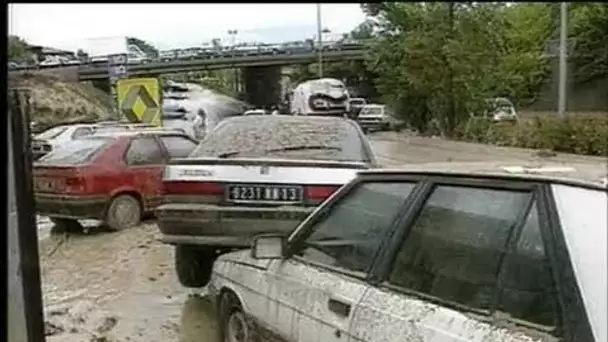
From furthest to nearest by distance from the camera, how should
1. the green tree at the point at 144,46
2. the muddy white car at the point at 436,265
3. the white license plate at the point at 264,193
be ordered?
the white license plate at the point at 264,193 → the green tree at the point at 144,46 → the muddy white car at the point at 436,265

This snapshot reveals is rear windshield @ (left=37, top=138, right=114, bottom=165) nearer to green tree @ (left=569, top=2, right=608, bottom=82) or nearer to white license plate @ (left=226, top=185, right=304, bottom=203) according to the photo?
white license plate @ (left=226, top=185, right=304, bottom=203)

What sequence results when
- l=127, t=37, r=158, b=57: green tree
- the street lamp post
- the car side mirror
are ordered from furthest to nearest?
the car side mirror < l=127, t=37, r=158, b=57: green tree < the street lamp post

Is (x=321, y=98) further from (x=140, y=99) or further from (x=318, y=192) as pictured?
(x=140, y=99)

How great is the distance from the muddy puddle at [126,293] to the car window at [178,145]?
0.18m

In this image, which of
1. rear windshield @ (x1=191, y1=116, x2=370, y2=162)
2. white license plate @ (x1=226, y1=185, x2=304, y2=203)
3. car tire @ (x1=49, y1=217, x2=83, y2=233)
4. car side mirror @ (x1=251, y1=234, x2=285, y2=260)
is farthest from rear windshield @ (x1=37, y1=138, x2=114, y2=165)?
car side mirror @ (x1=251, y1=234, x2=285, y2=260)

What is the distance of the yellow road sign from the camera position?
1.81 m

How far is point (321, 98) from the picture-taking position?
6.33 feet

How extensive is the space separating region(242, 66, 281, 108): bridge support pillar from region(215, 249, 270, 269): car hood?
1.10 ft

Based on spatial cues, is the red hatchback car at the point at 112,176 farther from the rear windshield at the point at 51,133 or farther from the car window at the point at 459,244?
the car window at the point at 459,244

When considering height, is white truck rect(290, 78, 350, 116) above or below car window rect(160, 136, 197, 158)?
above

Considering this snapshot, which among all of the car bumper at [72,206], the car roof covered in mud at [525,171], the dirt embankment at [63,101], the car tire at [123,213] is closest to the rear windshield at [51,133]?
the dirt embankment at [63,101]

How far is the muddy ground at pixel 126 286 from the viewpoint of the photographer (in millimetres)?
1812

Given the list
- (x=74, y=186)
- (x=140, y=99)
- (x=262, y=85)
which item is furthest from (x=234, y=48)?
(x=74, y=186)

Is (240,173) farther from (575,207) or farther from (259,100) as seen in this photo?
(575,207)
